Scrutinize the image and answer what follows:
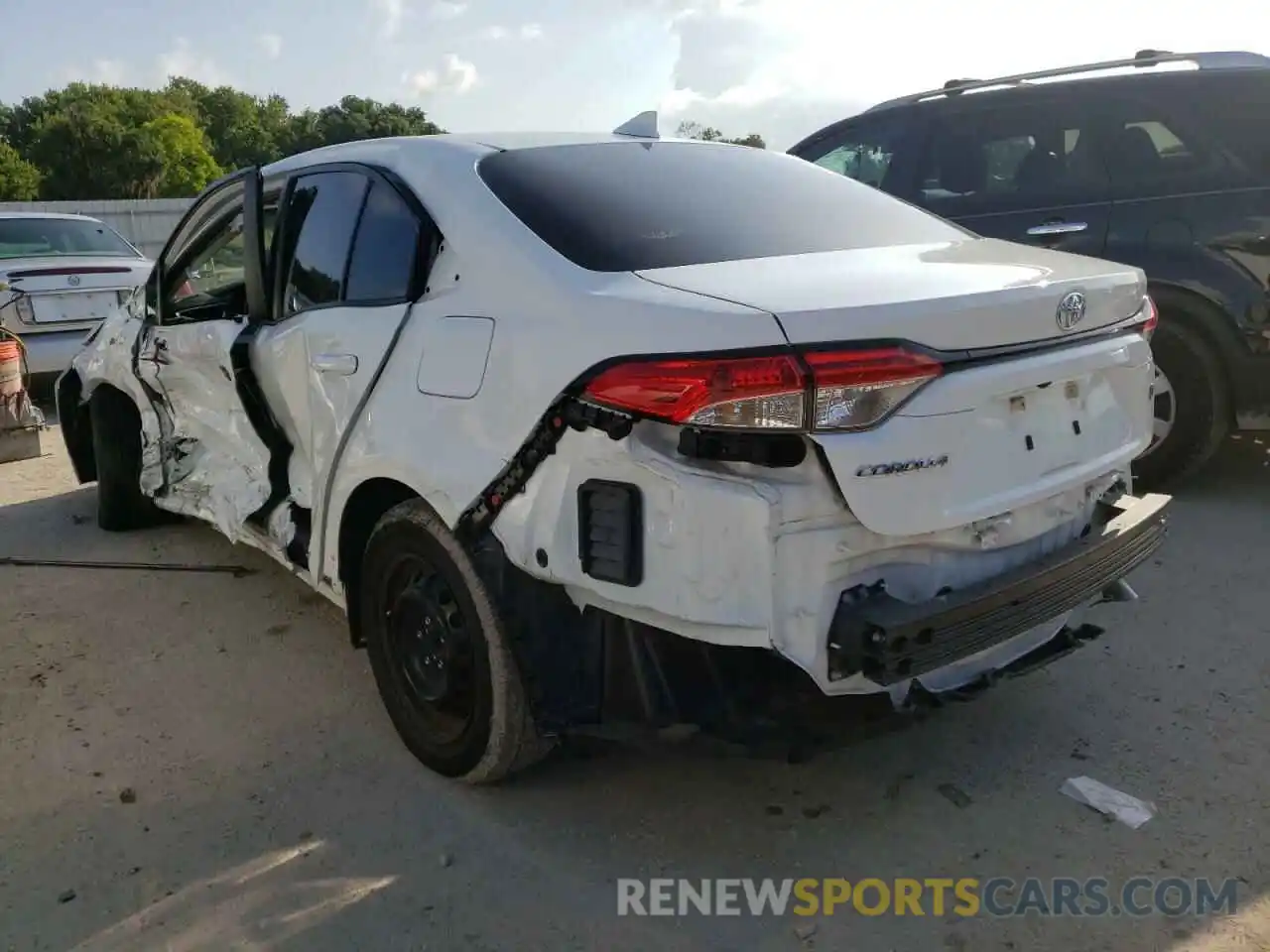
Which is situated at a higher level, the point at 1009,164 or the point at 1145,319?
the point at 1009,164

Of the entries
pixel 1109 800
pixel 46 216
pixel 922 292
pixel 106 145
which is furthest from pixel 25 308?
pixel 106 145

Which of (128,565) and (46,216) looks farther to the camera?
(46,216)

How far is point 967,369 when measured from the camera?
225cm

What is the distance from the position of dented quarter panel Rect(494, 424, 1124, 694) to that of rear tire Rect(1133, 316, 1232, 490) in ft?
9.98

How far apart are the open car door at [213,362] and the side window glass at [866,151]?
318 cm

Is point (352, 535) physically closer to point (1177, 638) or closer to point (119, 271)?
point (1177, 638)

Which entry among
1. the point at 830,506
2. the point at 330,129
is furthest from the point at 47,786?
the point at 330,129

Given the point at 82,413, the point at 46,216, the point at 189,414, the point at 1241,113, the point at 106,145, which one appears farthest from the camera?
the point at 106,145

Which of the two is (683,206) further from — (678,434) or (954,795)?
(954,795)

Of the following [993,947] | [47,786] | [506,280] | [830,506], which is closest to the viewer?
[830,506]

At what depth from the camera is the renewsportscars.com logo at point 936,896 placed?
7.73 feet

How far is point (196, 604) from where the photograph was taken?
14.3ft

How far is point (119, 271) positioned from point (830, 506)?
774 cm

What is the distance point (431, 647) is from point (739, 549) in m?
1.15
